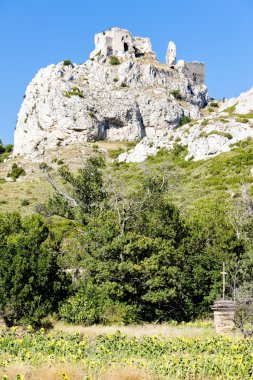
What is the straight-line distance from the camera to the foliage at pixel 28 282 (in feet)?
58.5

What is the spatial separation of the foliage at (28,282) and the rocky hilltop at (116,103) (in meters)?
41.1

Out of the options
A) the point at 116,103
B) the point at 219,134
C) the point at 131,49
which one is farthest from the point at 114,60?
the point at 219,134

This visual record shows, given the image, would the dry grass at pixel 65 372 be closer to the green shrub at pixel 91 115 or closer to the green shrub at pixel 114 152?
the green shrub at pixel 114 152

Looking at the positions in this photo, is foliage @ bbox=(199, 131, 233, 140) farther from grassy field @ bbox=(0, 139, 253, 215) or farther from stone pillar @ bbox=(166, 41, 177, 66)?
stone pillar @ bbox=(166, 41, 177, 66)

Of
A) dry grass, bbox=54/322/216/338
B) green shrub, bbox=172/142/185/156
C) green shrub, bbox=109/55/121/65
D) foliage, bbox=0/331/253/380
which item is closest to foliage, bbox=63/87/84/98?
green shrub, bbox=109/55/121/65

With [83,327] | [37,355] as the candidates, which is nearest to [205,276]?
[83,327]

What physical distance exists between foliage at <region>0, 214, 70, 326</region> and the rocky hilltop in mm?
41117

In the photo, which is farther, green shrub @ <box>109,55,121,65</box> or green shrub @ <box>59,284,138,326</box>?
green shrub @ <box>109,55,121,65</box>

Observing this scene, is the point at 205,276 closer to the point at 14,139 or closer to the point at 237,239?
the point at 237,239

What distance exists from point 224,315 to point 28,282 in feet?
23.7

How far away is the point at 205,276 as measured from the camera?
2222 centimetres

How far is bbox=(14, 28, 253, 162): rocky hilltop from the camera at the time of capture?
69188mm

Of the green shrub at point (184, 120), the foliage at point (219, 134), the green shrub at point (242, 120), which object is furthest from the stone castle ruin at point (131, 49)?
the foliage at point (219, 134)

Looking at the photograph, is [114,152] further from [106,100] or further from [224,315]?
[224,315]
